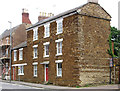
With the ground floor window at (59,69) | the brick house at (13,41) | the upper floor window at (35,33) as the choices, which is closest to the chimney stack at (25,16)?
the brick house at (13,41)

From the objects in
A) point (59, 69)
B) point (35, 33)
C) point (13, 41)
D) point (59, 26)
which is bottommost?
point (59, 69)

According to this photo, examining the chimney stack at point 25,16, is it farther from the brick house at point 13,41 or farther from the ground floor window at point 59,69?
the ground floor window at point 59,69

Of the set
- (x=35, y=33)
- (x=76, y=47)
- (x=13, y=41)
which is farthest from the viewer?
(x=13, y=41)

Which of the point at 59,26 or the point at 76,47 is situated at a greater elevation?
the point at 59,26

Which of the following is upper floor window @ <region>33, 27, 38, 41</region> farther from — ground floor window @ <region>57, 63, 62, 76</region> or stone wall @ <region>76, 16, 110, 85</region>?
stone wall @ <region>76, 16, 110, 85</region>

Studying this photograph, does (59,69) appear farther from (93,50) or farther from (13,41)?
(13,41)

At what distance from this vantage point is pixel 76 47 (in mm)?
25125

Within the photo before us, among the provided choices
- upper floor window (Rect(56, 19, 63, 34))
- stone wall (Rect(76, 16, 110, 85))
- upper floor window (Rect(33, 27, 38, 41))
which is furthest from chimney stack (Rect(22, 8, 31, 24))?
stone wall (Rect(76, 16, 110, 85))

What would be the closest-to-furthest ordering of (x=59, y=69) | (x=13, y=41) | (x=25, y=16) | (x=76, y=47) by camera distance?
1. (x=76, y=47)
2. (x=59, y=69)
3. (x=13, y=41)
4. (x=25, y=16)

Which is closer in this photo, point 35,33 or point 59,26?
point 59,26

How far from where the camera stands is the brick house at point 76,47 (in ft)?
82.9

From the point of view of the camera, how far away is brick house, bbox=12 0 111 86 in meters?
25.3

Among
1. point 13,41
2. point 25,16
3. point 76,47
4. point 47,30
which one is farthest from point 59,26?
point 25,16

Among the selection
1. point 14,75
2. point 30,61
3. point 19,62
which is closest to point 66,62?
point 30,61
